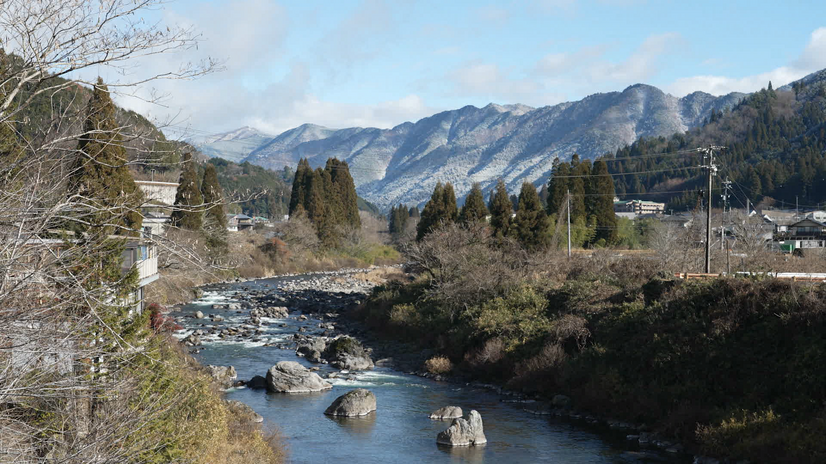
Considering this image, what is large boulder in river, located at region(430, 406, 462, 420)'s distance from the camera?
23281 millimetres

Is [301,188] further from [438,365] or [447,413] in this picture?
[447,413]

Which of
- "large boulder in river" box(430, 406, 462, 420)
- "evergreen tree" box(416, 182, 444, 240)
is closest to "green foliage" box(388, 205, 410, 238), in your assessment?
"evergreen tree" box(416, 182, 444, 240)

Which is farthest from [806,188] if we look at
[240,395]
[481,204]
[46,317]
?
[46,317]

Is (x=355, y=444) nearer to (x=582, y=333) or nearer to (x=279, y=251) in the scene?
(x=582, y=333)

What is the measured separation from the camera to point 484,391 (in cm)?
2741

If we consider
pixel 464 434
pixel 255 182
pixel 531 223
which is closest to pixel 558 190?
pixel 531 223

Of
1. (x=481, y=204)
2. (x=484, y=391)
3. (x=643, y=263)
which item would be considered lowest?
(x=484, y=391)

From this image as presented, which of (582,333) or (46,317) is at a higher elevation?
(46,317)

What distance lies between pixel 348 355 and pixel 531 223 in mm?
24169

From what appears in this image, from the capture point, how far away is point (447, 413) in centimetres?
2341

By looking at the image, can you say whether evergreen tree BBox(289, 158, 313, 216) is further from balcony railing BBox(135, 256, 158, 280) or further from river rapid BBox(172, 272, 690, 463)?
balcony railing BBox(135, 256, 158, 280)

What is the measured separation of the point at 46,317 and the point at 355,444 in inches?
523

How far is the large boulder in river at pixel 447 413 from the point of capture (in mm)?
23281

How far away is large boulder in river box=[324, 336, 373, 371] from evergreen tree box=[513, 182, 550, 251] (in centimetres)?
2093
